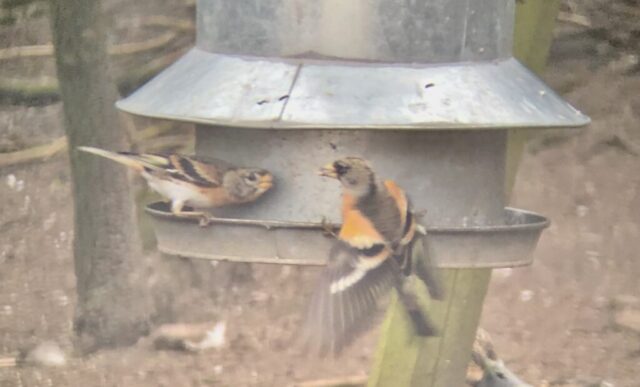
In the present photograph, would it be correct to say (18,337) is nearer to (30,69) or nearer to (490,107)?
(30,69)

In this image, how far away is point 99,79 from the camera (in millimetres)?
4930

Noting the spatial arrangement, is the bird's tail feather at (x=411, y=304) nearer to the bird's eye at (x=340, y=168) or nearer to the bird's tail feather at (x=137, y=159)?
the bird's eye at (x=340, y=168)

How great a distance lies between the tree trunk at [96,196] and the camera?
4.91 metres

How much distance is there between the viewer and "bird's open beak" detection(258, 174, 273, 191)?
2363 mm

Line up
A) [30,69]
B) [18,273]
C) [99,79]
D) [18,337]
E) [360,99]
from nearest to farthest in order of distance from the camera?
1. [360,99]
2. [99,79]
3. [18,337]
4. [18,273]
5. [30,69]

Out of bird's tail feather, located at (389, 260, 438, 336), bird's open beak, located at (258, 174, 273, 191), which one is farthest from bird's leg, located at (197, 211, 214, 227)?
bird's tail feather, located at (389, 260, 438, 336)

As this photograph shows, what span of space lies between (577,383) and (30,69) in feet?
10.6

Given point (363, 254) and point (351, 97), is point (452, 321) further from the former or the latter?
point (351, 97)

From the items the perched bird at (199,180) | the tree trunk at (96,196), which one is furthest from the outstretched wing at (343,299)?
the tree trunk at (96,196)

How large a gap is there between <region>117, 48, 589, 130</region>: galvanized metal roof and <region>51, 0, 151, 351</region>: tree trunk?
2546 millimetres

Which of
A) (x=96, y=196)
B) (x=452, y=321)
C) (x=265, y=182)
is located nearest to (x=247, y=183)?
(x=265, y=182)

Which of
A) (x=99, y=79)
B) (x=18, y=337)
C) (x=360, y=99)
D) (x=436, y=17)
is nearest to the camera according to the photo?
(x=360, y=99)

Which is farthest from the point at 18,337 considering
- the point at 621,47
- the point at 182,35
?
the point at 621,47

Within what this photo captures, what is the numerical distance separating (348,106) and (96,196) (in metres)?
3.13
